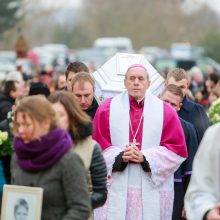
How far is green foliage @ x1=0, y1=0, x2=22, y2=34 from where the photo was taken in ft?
173

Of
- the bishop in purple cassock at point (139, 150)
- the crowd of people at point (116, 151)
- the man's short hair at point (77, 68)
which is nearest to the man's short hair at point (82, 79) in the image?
the crowd of people at point (116, 151)

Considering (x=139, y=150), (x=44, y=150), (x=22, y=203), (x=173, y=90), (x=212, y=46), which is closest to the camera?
(x=44, y=150)

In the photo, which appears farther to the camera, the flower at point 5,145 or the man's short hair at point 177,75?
the man's short hair at point 177,75

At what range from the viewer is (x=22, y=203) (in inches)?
245

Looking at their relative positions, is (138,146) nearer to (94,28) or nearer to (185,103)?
(185,103)

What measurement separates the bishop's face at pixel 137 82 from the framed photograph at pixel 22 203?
2814mm

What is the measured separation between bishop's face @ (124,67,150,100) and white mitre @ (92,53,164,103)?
50.6 inches

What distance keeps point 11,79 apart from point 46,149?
335 inches

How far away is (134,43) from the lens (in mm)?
84812

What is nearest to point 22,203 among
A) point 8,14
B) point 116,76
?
point 116,76

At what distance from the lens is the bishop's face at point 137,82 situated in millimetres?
8898

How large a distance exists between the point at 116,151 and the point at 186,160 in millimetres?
1148

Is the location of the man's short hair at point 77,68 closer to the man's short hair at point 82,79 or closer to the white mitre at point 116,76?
the white mitre at point 116,76

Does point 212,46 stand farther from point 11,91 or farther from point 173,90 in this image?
point 173,90
